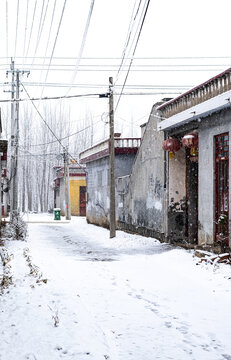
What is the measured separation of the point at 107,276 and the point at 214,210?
3.95m

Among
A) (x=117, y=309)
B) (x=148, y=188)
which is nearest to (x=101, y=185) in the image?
(x=148, y=188)

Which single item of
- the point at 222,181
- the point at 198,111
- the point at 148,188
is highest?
Result: the point at 198,111

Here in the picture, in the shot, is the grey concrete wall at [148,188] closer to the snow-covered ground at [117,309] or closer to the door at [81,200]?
the snow-covered ground at [117,309]

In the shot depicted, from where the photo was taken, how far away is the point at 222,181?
12.1 m

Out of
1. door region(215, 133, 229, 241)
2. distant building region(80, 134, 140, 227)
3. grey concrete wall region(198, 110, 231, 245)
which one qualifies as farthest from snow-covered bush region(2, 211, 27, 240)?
door region(215, 133, 229, 241)

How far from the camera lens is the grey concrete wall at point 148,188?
16.4 meters

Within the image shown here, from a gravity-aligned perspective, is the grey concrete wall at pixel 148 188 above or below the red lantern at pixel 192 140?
below

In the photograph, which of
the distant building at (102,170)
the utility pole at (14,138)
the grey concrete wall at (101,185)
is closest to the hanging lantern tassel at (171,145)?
the distant building at (102,170)

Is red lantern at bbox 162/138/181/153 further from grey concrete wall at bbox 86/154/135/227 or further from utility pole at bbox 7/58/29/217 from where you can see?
utility pole at bbox 7/58/29/217

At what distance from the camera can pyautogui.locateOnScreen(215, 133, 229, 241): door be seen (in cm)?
1184

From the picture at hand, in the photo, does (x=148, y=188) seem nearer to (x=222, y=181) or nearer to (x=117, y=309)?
(x=222, y=181)

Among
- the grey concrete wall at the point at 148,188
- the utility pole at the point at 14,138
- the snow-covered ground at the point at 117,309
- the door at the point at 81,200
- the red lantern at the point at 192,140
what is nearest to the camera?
the snow-covered ground at the point at 117,309

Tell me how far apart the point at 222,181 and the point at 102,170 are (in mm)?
14184

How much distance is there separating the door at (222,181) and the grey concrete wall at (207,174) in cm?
12
